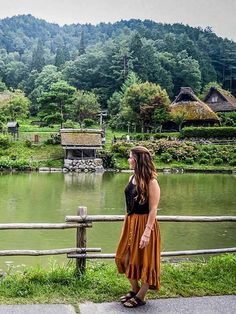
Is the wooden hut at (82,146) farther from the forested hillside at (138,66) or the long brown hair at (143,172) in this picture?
the long brown hair at (143,172)

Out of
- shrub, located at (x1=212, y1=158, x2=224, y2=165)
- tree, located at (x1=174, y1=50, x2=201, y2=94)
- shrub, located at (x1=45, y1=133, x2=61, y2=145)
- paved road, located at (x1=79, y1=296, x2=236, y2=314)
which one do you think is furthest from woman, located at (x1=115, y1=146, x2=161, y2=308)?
tree, located at (x1=174, y1=50, x2=201, y2=94)

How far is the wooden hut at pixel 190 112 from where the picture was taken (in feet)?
148

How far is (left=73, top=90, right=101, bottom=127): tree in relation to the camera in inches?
1978

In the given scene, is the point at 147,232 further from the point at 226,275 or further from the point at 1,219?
the point at 1,219

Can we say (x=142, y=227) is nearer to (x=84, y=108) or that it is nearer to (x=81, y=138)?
(x=81, y=138)

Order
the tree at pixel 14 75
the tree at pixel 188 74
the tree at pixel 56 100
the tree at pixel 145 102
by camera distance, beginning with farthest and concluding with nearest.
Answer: the tree at pixel 14 75, the tree at pixel 188 74, the tree at pixel 145 102, the tree at pixel 56 100

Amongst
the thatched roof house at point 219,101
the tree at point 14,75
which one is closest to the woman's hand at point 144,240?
the thatched roof house at point 219,101

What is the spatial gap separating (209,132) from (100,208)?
27924 mm

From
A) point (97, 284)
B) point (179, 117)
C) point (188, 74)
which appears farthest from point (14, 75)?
point (97, 284)

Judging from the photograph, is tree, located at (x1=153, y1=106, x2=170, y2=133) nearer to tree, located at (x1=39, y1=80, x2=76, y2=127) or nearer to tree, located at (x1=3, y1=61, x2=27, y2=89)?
tree, located at (x1=39, y1=80, x2=76, y2=127)

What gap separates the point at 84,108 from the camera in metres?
50.4

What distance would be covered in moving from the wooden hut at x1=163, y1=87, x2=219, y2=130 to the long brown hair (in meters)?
40.7

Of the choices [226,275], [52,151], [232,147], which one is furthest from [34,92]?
[226,275]

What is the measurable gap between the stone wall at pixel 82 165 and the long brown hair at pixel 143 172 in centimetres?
3000
